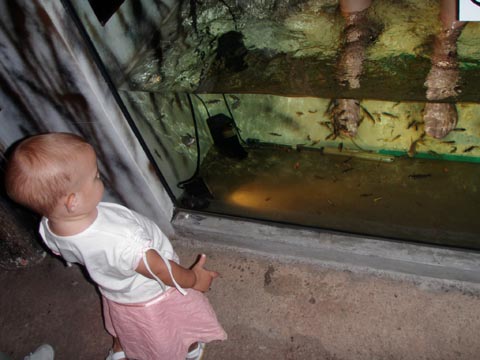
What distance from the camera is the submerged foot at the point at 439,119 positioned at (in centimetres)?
262

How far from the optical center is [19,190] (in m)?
1.30

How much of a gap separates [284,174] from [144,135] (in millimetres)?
1227

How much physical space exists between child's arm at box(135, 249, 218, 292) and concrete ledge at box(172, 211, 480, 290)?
80cm

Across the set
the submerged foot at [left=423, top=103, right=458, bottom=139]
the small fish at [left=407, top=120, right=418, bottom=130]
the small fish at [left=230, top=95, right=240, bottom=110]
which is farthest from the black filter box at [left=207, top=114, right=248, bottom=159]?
the submerged foot at [left=423, top=103, right=458, bottom=139]

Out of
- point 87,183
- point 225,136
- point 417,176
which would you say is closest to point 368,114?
point 417,176

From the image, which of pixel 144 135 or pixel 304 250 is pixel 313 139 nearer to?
pixel 304 250

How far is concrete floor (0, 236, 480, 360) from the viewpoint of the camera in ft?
7.46

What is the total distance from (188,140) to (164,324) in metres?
1.66

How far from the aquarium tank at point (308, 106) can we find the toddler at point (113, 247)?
886mm

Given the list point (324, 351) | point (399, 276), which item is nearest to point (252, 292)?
point (324, 351)

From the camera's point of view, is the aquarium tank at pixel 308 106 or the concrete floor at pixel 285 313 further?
the concrete floor at pixel 285 313

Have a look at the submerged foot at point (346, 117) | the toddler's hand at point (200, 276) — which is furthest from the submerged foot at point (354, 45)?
the toddler's hand at point (200, 276)

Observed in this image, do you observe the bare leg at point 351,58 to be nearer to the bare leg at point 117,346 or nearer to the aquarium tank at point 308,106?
the aquarium tank at point 308,106

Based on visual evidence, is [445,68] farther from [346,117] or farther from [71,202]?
[71,202]
